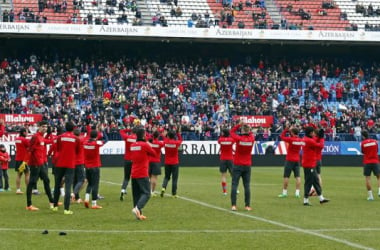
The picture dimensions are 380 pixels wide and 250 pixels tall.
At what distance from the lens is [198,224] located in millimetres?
16203

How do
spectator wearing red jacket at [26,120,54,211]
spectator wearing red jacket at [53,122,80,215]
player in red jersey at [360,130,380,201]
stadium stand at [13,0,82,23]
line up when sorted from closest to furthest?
spectator wearing red jacket at [53,122,80,215] → spectator wearing red jacket at [26,120,54,211] → player in red jersey at [360,130,380,201] → stadium stand at [13,0,82,23]

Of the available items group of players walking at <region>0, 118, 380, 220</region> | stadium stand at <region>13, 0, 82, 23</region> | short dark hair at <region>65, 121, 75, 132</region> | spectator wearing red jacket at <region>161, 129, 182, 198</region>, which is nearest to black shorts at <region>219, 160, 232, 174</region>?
group of players walking at <region>0, 118, 380, 220</region>

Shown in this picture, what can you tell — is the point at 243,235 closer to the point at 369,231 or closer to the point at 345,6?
the point at 369,231

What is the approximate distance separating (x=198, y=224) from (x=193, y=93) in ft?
130

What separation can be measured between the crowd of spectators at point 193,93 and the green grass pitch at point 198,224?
26.2 meters

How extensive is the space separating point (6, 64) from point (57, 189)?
36.6 metres

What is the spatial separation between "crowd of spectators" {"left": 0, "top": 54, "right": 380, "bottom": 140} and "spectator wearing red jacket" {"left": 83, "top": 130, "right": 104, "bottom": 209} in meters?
26.3

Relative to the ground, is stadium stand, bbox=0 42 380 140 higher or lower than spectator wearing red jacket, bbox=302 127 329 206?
higher

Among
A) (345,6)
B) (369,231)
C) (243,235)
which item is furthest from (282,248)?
(345,6)

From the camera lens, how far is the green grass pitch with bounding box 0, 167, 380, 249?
44.2ft

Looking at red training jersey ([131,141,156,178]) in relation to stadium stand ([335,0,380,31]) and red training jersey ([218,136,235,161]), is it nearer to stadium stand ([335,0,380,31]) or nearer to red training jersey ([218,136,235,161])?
red training jersey ([218,136,235,161])

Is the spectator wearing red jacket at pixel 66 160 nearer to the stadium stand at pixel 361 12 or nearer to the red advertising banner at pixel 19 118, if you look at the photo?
the red advertising banner at pixel 19 118

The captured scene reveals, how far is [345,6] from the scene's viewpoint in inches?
2485

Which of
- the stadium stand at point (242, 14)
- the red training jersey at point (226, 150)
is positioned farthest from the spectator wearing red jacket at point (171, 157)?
the stadium stand at point (242, 14)
